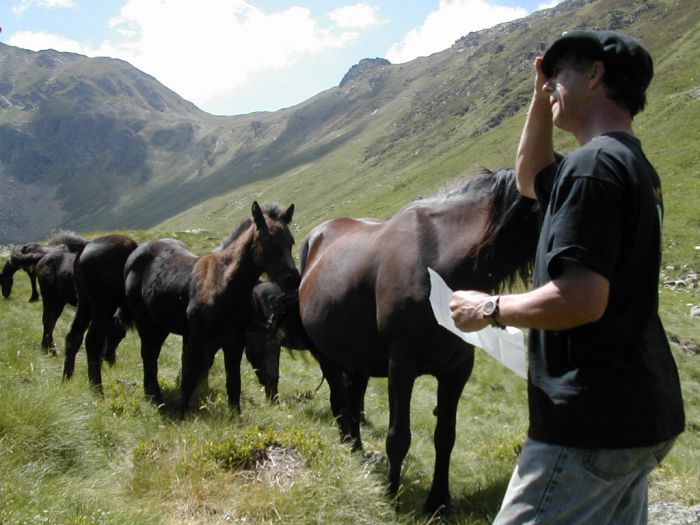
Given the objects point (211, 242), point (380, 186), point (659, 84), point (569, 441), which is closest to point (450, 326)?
point (569, 441)

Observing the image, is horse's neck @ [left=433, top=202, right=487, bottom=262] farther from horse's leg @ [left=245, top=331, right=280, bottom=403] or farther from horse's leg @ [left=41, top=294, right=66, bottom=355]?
horse's leg @ [left=41, top=294, right=66, bottom=355]

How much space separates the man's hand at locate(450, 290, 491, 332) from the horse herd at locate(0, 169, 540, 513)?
81.2 inches

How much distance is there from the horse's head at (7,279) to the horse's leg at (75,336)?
747 cm

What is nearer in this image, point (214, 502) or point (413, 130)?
point (214, 502)

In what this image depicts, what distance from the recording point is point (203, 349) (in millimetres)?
8414

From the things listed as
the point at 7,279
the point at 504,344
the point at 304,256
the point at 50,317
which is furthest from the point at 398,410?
the point at 7,279

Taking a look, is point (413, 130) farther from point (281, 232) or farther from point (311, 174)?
point (281, 232)

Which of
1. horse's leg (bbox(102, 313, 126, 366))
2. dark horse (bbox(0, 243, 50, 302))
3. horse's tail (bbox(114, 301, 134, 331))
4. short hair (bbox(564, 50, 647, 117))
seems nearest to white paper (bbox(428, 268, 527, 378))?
short hair (bbox(564, 50, 647, 117))

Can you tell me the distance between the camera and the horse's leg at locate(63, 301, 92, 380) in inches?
391

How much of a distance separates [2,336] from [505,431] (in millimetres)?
9347

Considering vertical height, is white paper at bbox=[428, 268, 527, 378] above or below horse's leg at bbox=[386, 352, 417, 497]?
above

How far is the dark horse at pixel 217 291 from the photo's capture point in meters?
8.21

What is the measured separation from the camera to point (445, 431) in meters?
5.83

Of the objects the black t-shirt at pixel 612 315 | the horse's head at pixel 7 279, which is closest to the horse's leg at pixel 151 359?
the black t-shirt at pixel 612 315
